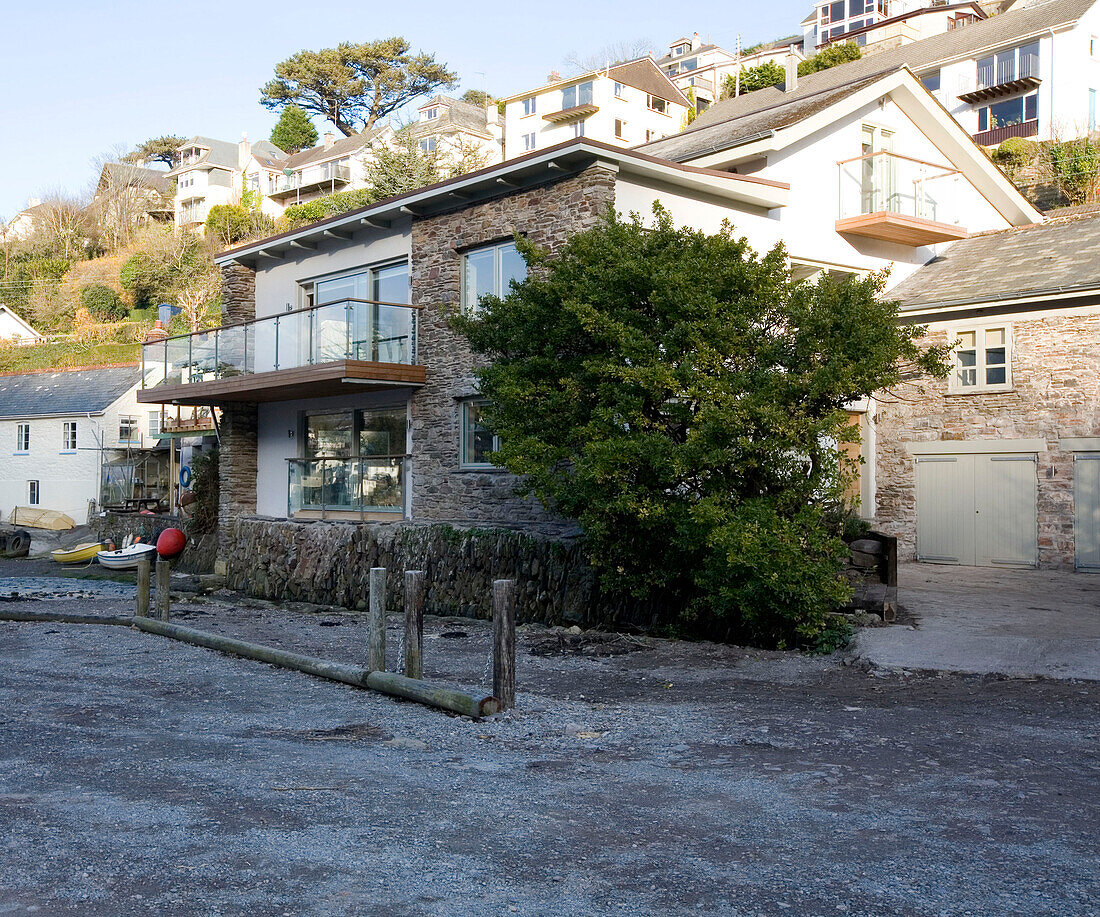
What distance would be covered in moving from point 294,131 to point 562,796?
275 ft

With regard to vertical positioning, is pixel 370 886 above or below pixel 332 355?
below

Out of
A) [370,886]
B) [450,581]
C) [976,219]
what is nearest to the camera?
[370,886]

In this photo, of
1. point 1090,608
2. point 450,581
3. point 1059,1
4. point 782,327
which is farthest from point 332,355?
point 1059,1

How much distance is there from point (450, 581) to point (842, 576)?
22.1 feet

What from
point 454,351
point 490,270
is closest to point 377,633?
point 454,351

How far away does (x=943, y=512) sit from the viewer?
19703mm

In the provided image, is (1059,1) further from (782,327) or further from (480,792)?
(480,792)

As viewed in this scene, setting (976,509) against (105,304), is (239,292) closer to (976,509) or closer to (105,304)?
(976,509)

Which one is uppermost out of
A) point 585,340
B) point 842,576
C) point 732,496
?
point 585,340

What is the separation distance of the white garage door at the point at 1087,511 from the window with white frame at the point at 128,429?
3469 centimetres

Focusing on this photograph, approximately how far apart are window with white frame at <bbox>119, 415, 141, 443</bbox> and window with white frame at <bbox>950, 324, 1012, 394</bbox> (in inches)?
1284

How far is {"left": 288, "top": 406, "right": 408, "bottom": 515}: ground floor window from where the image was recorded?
2108cm

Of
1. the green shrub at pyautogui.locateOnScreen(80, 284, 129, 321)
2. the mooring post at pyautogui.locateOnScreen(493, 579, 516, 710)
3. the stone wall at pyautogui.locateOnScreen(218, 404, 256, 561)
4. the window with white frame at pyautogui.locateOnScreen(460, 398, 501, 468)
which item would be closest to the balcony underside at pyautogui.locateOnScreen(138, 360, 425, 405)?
the stone wall at pyautogui.locateOnScreen(218, 404, 256, 561)

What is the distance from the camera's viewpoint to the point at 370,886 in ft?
15.9
